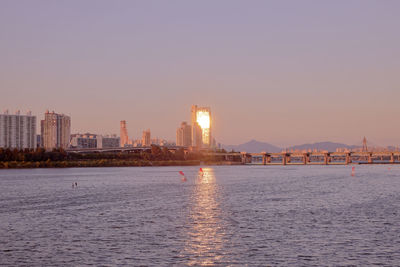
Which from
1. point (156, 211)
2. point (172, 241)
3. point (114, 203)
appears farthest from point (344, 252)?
point (114, 203)

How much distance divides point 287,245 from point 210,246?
5846mm

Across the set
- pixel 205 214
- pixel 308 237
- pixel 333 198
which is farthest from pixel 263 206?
pixel 308 237

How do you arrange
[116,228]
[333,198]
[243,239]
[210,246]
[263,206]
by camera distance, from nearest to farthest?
[210,246]
[243,239]
[116,228]
[263,206]
[333,198]

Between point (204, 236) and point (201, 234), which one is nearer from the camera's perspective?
point (204, 236)

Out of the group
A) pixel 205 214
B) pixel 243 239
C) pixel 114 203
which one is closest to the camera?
pixel 243 239

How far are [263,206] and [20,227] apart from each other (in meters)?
31.8

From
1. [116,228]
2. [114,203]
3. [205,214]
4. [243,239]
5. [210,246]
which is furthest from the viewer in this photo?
[114,203]

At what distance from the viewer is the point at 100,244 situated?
128ft

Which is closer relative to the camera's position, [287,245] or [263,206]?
[287,245]

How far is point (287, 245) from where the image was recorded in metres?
38.3

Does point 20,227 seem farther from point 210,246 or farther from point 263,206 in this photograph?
point 263,206

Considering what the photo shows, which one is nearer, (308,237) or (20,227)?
(308,237)

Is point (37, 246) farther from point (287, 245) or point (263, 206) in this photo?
point (263, 206)

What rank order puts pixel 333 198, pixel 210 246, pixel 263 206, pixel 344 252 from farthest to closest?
1. pixel 333 198
2. pixel 263 206
3. pixel 210 246
4. pixel 344 252
